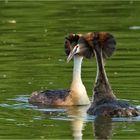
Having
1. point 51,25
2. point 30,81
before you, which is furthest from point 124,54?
point 51,25

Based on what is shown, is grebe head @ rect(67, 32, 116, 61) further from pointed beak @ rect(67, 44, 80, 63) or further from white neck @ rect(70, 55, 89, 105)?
white neck @ rect(70, 55, 89, 105)

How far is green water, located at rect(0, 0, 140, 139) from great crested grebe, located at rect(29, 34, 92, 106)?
0.85 feet

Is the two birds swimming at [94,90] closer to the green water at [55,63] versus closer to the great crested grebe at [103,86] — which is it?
the great crested grebe at [103,86]

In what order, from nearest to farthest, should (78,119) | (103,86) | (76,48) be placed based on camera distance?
(78,119)
(103,86)
(76,48)

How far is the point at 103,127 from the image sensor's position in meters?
14.4

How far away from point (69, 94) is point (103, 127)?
283 centimetres

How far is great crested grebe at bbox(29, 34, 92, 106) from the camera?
17031 mm

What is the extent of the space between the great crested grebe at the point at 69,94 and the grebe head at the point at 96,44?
2.53 ft

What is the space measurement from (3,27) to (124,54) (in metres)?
5.51

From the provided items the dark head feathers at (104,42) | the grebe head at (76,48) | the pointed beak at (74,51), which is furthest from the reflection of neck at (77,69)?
the dark head feathers at (104,42)

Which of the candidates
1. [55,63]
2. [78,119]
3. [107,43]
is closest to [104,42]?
[107,43]

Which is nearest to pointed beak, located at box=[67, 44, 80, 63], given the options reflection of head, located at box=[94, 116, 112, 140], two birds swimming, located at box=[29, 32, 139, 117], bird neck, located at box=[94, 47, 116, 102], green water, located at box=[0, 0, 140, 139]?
two birds swimming, located at box=[29, 32, 139, 117]

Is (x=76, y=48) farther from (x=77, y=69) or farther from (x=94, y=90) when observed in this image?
(x=94, y=90)

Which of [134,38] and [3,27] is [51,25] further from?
[134,38]
